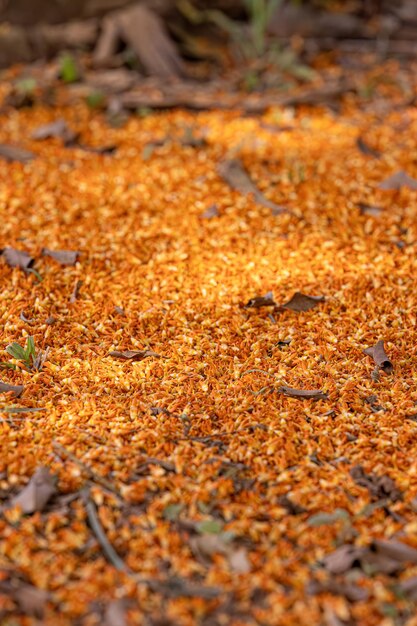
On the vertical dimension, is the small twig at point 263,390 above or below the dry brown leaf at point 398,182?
below

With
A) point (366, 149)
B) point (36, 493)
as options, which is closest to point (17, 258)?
point (36, 493)

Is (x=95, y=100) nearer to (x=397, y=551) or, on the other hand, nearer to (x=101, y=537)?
(x=101, y=537)

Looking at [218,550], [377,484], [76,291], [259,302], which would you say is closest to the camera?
[218,550]

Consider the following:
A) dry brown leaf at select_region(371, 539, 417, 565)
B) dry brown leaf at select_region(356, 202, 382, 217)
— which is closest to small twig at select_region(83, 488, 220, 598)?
dry brown leaf at select_region(371, 539, 417, 565)

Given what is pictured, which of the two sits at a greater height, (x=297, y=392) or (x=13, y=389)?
(x=13, y=389)

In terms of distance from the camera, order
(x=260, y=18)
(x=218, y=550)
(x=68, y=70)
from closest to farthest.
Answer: (x=218, y=550) < (x=68, y=70) < (x=260, y=18)

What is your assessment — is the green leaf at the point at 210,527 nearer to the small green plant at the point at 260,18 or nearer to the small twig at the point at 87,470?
the small twig at the point at 87,470

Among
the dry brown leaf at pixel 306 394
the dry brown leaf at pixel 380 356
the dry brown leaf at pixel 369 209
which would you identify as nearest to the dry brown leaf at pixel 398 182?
the dry brown leaf at pixel 369 209
